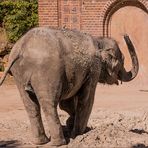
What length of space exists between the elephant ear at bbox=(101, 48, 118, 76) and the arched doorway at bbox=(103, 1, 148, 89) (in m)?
8.85

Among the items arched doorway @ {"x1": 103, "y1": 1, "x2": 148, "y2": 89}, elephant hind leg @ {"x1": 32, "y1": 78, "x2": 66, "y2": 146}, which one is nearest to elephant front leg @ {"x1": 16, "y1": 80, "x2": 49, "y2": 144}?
elephant hind leg @ {"x1": 32, "y1": 78, "x2": 66, "y2": 146}

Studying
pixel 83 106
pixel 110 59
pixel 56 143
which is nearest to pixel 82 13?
pixel 110 59

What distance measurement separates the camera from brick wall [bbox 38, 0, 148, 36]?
17688 mm

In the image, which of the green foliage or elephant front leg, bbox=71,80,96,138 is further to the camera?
the green foliage

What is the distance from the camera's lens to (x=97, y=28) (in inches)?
699

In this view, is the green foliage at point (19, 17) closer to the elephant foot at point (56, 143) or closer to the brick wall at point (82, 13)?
the brick wall at point (82, 13)

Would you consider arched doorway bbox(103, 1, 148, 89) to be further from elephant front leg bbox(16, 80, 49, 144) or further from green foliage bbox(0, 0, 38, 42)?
elephant front leg bbox(16, 80, 49, 144)

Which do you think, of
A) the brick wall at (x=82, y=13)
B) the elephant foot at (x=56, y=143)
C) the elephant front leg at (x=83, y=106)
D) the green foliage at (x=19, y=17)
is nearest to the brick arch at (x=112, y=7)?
the brick wall at (x=82, y=13)

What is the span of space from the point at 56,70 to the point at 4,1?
46.7 ft

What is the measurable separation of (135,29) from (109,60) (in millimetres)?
9298

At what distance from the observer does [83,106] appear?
28.1ft

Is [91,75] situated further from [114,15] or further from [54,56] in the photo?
[114,15]

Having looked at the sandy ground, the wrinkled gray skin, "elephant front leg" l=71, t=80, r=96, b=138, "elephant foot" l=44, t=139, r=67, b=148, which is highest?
the wrinkled gray skin

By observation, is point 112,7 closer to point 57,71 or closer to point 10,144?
point 10,144
